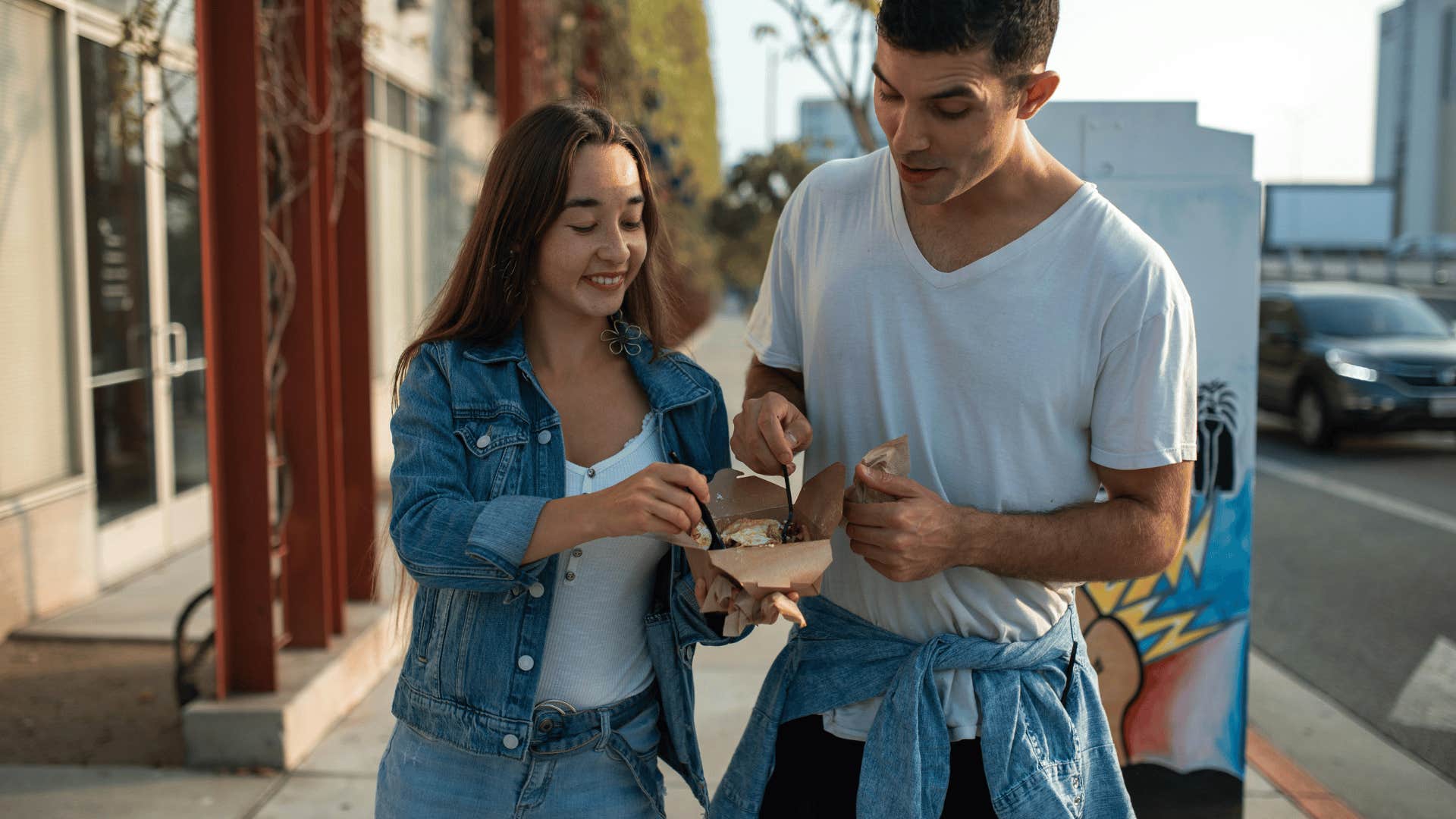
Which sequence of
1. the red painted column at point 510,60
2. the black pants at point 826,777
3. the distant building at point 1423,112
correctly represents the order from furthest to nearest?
the distant building at point 1423,112, the red painted column at point 510,60, the black pants at point 826,777

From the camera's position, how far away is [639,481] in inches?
68.9

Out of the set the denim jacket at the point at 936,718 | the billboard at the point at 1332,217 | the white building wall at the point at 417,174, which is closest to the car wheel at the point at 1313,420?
Answer: the white building wall at the point at 417,174

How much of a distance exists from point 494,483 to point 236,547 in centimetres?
234

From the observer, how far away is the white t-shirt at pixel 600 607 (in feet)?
6.73

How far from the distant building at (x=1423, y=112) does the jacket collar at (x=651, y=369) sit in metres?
78.9

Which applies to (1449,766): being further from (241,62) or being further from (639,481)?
(241,62)

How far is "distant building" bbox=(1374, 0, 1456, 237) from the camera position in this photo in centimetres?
7112

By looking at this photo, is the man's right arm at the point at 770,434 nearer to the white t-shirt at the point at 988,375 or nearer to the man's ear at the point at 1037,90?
the white t-shirt at the point at 988,375

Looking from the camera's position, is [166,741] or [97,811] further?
[166,741]

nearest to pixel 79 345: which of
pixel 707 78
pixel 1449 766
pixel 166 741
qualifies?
pixel 166 741

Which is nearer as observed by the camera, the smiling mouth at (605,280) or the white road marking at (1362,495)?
the smiling mouth at (605,280)

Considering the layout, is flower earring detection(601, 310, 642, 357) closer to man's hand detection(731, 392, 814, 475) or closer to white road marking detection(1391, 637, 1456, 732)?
man's hand detection(731, 392, 814, 475)

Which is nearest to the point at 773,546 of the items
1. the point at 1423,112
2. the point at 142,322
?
the point at 142,322

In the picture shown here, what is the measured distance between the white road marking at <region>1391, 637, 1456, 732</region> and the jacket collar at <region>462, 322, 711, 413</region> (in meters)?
4.32
